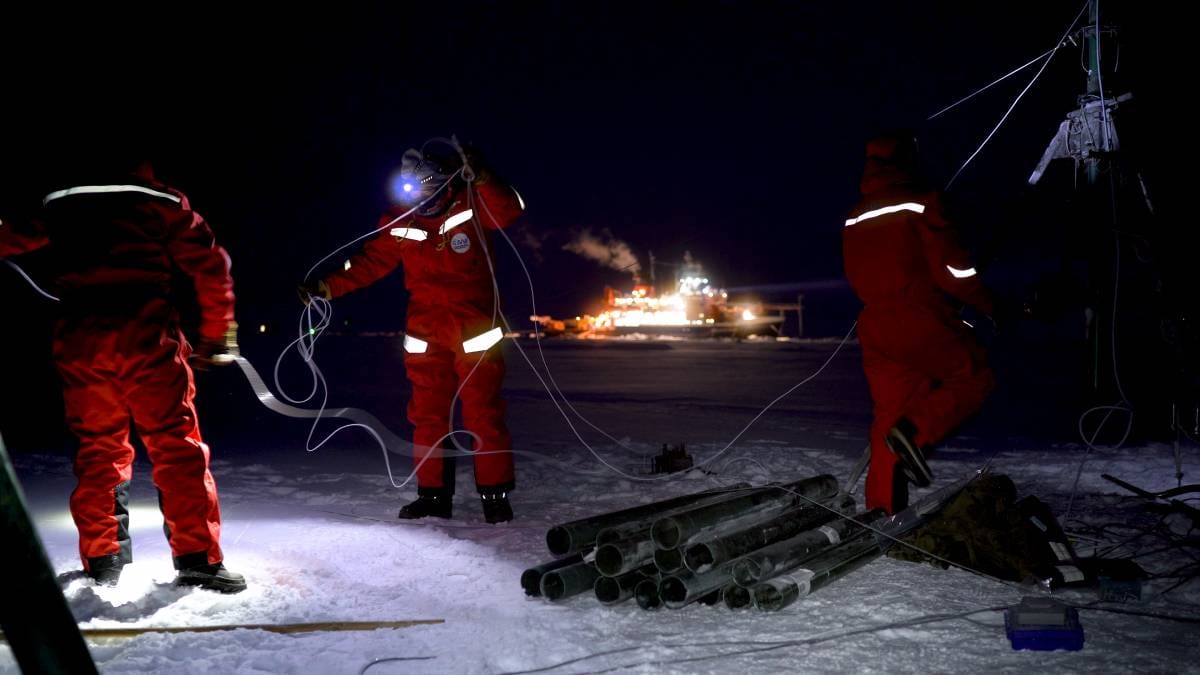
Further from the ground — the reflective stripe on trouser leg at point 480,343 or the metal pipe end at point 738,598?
the reflective stripe on trouser leg at point 480,343

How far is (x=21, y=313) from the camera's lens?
23.8 meters

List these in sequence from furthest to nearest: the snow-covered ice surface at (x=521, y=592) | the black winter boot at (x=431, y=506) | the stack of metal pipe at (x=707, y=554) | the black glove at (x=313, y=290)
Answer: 1. the black glove at (x=313, y=290)
2. the black winter boot at (x=431, y=506)
3. the stack of metal pipe at (x=707, y=554)
4. the snow-covered ice surface at (x=521, y=592)

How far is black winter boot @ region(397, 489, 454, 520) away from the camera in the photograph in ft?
15.9

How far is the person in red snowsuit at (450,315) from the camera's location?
15.7 feet

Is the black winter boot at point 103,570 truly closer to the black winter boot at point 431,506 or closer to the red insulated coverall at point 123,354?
the red insulated coverall at point 123,354

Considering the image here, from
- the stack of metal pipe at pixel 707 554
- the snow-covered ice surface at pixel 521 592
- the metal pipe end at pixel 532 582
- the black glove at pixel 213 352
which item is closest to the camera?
the snow-covered ice surface at pixel 521 592

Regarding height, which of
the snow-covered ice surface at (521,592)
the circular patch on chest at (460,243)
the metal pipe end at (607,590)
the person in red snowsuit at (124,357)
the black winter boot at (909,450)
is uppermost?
the circular patch on chest at (460,243)

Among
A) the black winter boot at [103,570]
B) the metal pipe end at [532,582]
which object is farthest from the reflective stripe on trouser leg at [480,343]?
the black winter boot at [103,570]

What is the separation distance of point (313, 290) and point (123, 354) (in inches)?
72.2

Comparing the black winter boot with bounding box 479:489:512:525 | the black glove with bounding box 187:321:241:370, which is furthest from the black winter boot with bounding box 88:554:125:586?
the black winter boot with bounding box 479:489:512:525

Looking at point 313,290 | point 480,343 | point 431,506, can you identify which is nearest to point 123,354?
point 313,290

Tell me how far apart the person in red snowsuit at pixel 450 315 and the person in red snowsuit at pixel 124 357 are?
1.52 m

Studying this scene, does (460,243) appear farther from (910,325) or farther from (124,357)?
(910,325)

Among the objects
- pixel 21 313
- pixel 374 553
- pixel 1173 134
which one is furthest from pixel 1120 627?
pixel 21 313
